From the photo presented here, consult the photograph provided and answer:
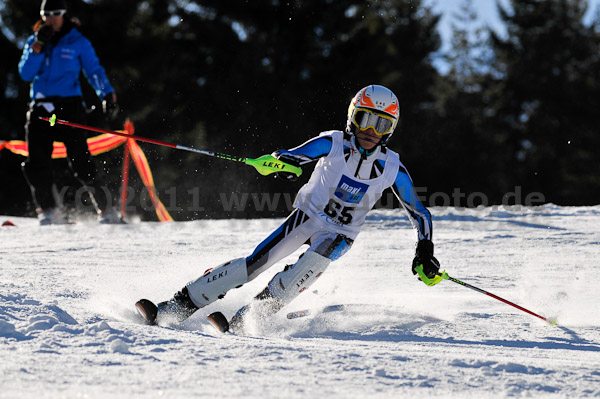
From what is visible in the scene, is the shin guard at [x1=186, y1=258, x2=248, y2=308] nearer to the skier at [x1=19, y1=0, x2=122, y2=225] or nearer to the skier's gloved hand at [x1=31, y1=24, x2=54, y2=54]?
the skier at [x1=19, y1=0, x2=122, y2=225]

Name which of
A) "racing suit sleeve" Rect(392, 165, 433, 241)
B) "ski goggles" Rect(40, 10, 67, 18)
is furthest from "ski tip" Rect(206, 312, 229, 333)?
"ski goggles" Rect(40, 10, 67, 18)

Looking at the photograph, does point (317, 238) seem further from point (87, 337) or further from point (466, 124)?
point (466, 124)

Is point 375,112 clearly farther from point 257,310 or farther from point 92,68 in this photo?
point 92,68

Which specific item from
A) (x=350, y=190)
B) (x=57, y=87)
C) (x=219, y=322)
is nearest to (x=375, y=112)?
(x=350, y=190)

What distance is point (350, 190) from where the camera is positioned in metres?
4.55

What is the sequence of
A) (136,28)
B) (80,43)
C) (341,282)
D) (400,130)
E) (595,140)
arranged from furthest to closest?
(595,140), (400,130), (136,28), (80,43), (341,282)

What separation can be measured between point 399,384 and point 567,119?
32.2 metres

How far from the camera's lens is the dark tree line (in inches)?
848

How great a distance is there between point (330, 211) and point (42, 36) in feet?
13.7

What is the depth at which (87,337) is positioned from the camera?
3.15 meters

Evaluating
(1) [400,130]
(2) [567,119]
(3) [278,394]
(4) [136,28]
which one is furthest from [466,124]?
(3) [278,394]

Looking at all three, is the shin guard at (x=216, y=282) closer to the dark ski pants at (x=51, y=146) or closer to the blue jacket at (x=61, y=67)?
the blue jacket at (x=61, y=67)

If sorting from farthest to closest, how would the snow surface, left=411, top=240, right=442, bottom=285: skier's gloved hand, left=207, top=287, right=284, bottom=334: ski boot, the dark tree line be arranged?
the dark tree line < left=411, top=240, right=442, bottom=285: skier's gloved hand < left=207, top=287, right=284, bottom=334: ski boot < the snow surface

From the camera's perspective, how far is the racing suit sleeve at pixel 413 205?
4617 mm
